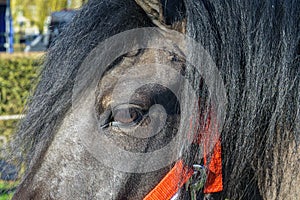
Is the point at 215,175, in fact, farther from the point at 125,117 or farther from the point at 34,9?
the point at 34,9

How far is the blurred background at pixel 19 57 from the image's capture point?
260 centimetres

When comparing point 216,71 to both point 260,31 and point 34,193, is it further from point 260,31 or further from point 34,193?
point 34,193

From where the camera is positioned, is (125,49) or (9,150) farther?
(9,150)

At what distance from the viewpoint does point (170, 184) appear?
2.06m

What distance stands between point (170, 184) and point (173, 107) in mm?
292

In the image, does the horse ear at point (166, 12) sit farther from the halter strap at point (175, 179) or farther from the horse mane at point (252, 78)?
the halter strap at point (175, 179)

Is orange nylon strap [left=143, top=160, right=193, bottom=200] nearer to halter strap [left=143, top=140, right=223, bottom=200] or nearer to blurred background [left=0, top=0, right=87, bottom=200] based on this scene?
halter strap [left=143, top=140, right=223, bottom=200]

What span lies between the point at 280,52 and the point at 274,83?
127 mm

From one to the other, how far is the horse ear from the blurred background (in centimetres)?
51

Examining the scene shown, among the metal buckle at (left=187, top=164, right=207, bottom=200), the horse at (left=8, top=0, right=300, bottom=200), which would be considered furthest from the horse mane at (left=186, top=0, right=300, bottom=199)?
the metal buckle at (left=187, top=164, right=207, bottom=200)

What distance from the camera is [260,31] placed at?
2109 millimetres

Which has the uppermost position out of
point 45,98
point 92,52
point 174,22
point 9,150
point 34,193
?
point 174,22

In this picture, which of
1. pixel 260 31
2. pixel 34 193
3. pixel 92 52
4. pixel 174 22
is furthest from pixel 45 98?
pixel 260 31

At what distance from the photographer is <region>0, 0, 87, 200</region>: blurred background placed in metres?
2.60
